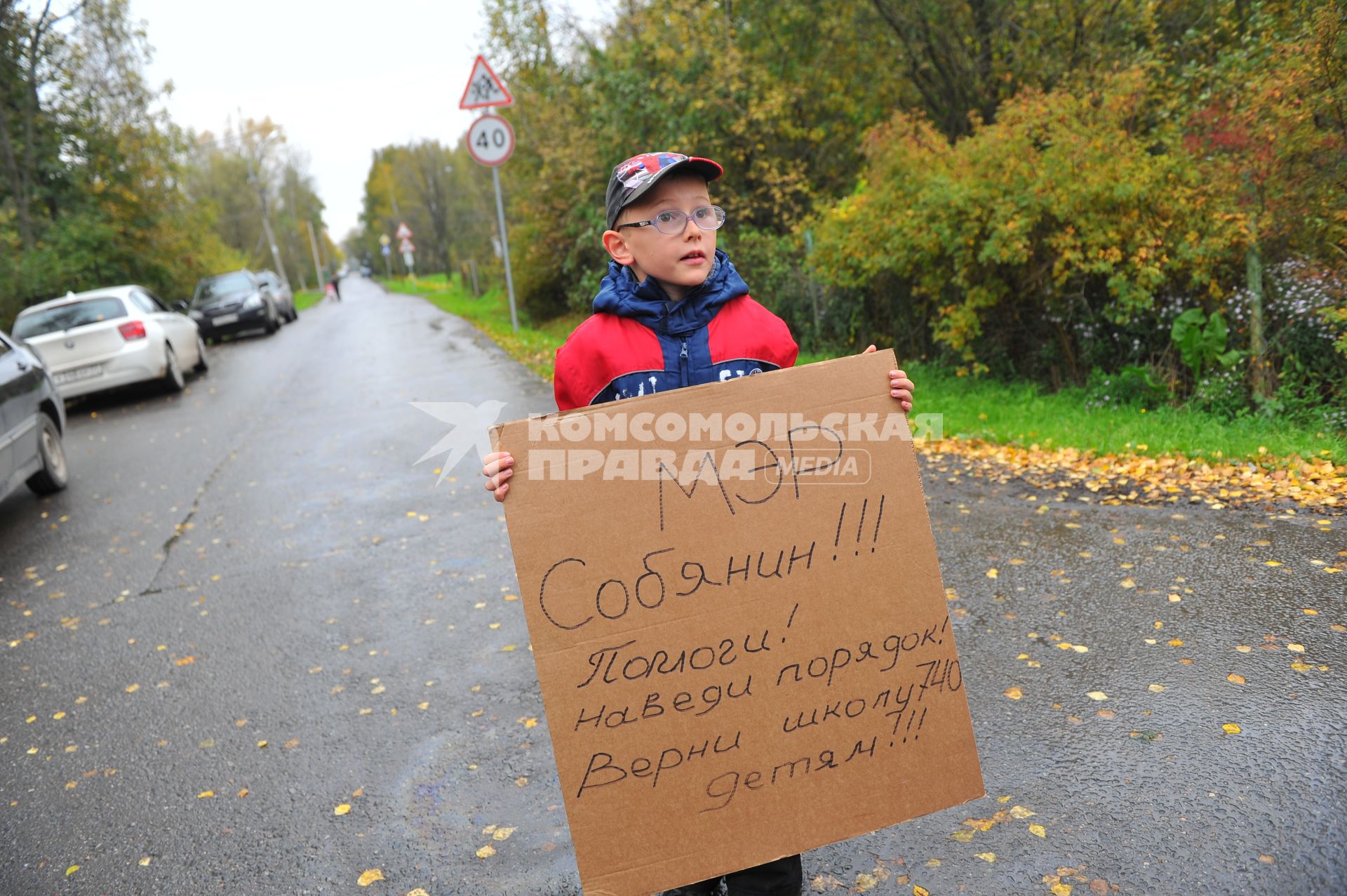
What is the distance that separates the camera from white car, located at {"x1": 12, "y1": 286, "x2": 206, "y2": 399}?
37.6ft

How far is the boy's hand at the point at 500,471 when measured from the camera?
1.92 meters

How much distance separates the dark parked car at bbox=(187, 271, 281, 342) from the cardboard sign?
20.0 meters

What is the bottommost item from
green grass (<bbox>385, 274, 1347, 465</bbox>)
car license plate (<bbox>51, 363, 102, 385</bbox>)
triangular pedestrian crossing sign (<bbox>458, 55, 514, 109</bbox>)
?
green grass (<bbox>385, 274, 1347, 465</bbox>)

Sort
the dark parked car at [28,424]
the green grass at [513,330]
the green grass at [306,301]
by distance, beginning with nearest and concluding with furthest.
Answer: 1. the dark parked car at [28,424]
2. the green grass at [513,330]
3. the green grass at [306,301]

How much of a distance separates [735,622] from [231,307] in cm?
2063

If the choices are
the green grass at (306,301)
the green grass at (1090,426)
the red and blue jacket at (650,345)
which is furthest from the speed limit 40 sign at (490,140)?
the green grass at (306,301)

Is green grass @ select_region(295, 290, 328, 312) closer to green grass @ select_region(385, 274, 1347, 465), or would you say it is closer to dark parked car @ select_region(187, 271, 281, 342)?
dark parked car @ select_region(187, 271, 281, 342)

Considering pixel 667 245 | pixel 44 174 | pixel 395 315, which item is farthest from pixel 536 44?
pixel 667 245

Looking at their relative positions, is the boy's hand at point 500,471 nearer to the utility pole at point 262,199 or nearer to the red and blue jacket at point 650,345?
the red and blue jacket at point 650,345

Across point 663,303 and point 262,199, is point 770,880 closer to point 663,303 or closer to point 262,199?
point 663,303

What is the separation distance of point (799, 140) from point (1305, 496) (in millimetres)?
10132

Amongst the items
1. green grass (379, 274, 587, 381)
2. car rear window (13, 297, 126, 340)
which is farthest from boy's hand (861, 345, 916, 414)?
car rear window (13, 297, 126, 340)

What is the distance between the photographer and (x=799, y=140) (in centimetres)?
1350

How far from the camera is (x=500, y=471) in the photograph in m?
1.93
